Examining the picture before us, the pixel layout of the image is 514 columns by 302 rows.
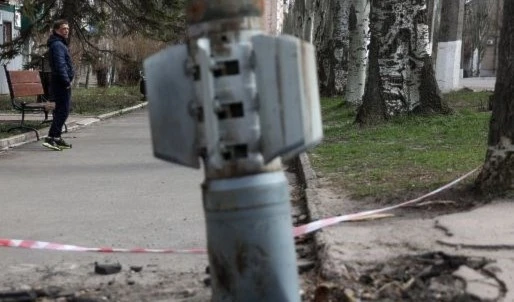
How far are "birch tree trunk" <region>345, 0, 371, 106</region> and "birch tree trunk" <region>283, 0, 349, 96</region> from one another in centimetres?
586

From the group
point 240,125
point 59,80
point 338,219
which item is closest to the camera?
point 240,125

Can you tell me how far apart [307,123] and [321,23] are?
31766 mm

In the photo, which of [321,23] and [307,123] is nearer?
[307,123]

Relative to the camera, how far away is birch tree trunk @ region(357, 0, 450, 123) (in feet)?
48.6

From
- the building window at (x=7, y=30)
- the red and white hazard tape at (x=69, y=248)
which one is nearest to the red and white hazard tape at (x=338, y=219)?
the red and white hazard tape at (x=69, y=248)

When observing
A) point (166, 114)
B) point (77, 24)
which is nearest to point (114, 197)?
point (166, 114)

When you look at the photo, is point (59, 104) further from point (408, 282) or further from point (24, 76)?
point (408, 282)

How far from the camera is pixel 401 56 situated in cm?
1487

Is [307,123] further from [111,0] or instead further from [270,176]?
[111,0]

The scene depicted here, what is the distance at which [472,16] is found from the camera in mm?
81625

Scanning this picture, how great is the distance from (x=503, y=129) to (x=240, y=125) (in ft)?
12.7

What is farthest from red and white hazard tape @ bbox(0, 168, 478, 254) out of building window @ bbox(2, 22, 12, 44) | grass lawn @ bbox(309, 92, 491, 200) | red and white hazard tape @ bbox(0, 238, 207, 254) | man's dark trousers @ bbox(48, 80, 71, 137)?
building window @ bbox(2, 22, 12, 44)

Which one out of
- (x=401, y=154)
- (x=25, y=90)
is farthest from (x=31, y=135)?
(x=401, y=154)

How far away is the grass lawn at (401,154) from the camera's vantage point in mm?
7812
